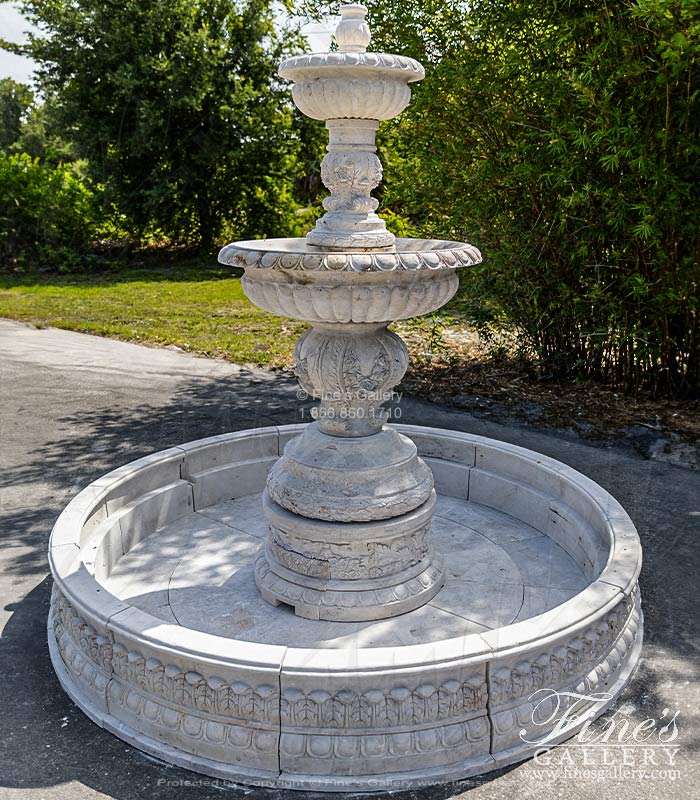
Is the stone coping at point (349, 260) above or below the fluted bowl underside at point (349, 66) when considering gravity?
below

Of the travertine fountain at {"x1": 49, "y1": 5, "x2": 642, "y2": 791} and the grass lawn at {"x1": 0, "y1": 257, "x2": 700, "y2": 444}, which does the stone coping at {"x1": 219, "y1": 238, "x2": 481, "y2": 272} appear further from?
the grass lawn at {"x1": 0, "y1": 257, "x2": 700, "y2": 444}

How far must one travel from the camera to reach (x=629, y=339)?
7.46 meters

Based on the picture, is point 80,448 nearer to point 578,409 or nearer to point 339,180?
point 339,180

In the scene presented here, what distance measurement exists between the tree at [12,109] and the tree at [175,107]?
16.2 meters

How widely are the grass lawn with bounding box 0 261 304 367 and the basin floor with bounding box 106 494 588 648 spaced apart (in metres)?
4.45

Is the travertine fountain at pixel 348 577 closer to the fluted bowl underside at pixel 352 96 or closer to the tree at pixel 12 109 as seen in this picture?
the fluted bowl underside at pixel 352 96

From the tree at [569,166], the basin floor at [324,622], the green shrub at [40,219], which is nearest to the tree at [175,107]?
the green shrub at [40,219]

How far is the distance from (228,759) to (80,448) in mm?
4015

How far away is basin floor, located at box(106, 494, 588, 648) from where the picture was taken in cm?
384

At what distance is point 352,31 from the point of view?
364cm

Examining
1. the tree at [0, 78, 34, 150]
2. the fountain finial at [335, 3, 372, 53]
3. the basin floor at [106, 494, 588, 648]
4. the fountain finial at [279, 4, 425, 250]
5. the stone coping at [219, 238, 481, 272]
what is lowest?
the basin floor at [106, 494, 588, 648]

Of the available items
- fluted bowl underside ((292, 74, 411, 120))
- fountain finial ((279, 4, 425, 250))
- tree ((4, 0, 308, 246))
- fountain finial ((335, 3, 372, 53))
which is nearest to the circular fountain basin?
fountain finial ((279, 4, 425, 250))

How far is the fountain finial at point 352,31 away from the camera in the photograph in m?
3.65

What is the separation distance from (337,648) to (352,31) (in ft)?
9.58
